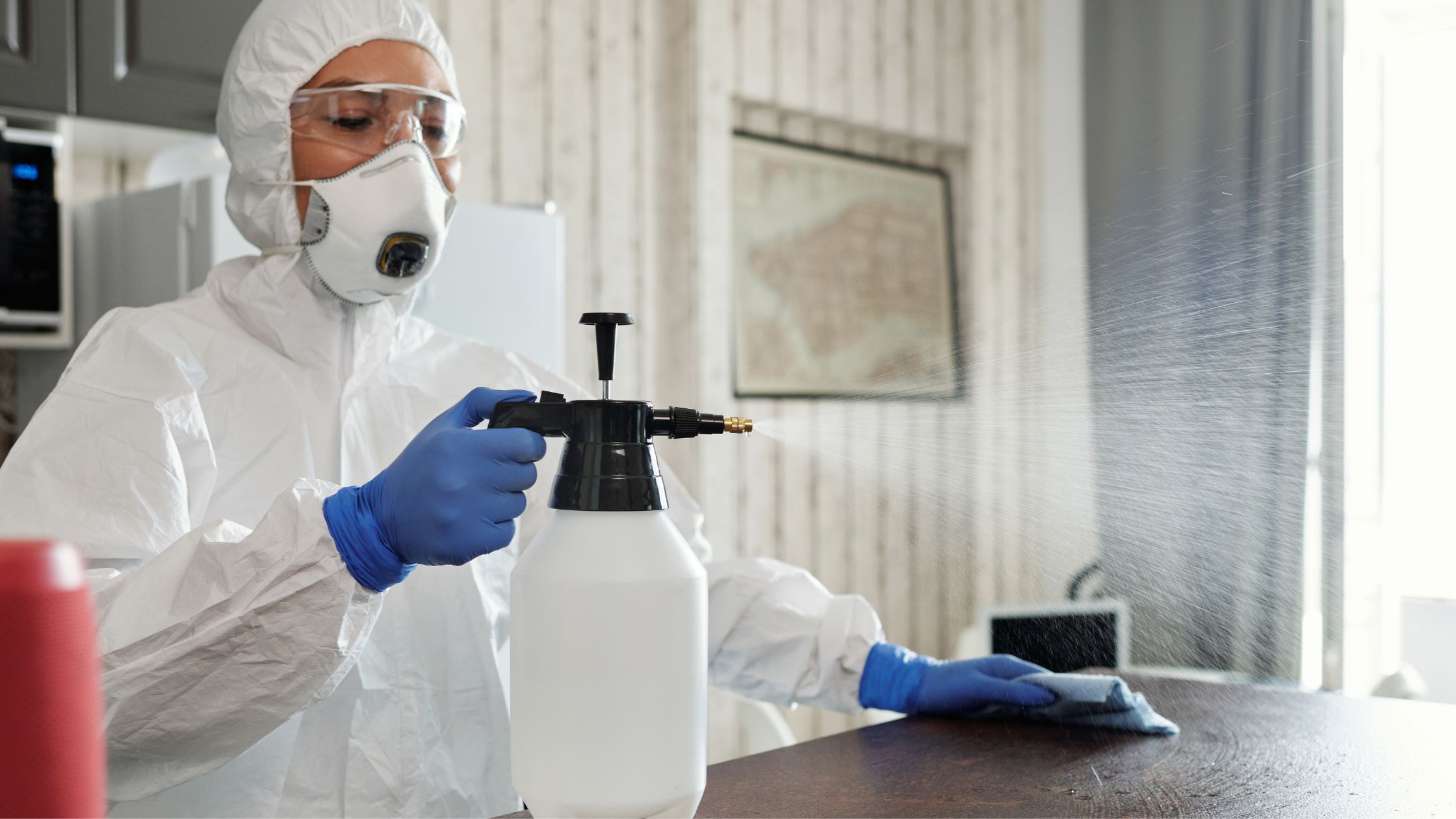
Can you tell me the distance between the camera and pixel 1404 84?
115 inches

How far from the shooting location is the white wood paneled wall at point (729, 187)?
261 centimetres

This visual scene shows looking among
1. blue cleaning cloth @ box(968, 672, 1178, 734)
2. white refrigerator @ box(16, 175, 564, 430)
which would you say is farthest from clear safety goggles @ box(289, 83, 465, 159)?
blue cleaning cloth @ box(968, 672, 1178, 734)

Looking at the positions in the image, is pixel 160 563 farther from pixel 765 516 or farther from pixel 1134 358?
pixel 1134 358

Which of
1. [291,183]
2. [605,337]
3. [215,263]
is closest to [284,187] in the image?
[291,183]

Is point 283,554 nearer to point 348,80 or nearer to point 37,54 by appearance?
point 348,80

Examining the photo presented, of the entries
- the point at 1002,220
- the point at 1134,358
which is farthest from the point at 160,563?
the point at 1134,358

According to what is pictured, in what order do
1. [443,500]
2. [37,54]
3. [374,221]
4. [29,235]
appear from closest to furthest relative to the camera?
[443,500] < [374,221] < [37,54] < [29,235]

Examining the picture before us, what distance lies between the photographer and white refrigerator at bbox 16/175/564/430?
1691 mm

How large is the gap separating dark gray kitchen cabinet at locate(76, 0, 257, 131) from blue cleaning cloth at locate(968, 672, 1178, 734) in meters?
1.48

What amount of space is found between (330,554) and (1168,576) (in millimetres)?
3526

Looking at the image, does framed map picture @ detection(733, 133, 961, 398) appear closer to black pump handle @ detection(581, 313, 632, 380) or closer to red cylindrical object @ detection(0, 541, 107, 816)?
Answer: black pump handle @ detection(581, 313, 632, 380)

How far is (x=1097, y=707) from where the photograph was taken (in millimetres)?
996

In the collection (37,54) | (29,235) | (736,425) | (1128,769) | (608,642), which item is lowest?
(1128,769)

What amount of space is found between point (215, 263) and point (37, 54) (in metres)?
0.39
